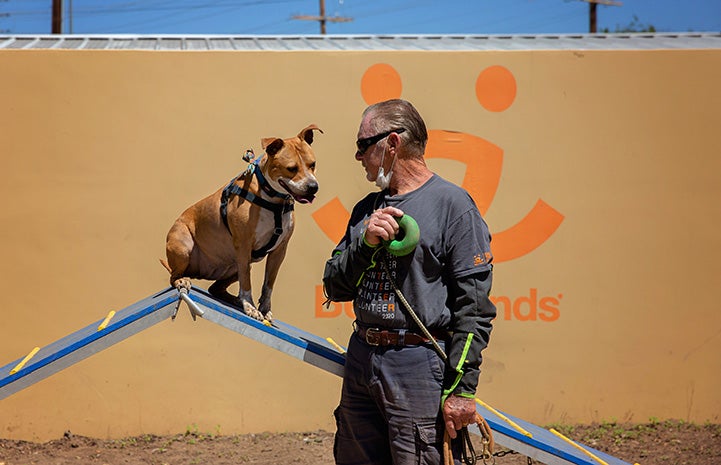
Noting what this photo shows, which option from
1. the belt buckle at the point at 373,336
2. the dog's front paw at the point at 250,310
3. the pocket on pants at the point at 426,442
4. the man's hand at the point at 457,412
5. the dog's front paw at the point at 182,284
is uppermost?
the dog's front paw at the point at 182,284

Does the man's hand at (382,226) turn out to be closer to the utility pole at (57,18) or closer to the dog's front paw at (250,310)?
Result: the dog's front paw at (250,310)

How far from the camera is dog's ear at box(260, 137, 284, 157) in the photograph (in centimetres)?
→ 393

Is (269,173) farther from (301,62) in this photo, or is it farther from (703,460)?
(703,460)

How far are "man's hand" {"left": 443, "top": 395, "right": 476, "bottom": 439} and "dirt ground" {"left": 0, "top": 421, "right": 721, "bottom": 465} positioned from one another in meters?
3.29

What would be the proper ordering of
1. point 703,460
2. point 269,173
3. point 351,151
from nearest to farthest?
point 269,173 < point 703,460 < point 351,151

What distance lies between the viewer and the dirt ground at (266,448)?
20.1 feet

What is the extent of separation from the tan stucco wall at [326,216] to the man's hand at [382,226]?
3500mm

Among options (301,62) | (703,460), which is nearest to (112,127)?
(301,62)

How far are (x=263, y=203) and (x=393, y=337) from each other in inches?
49.1

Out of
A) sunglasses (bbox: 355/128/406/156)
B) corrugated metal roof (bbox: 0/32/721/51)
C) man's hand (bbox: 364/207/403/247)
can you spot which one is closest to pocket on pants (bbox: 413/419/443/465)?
man's hand (bbox: 364/207/403/247)

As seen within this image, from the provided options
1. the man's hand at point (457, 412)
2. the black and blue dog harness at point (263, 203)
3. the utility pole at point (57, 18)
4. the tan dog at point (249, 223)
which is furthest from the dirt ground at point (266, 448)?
the utility pole at point (57, 18)

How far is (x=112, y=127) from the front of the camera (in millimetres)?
6355

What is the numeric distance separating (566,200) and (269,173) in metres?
3.46

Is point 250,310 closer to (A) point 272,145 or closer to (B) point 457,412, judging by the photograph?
(A) point 272,145
